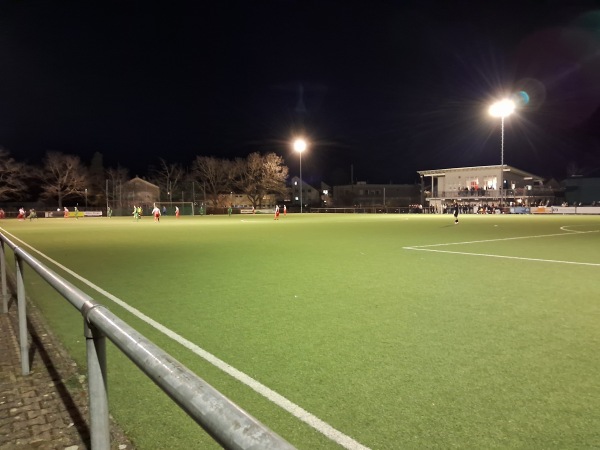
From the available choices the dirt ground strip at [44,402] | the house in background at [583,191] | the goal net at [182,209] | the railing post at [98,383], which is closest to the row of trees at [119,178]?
the goal net at [182,209]

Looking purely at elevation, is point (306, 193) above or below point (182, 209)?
above

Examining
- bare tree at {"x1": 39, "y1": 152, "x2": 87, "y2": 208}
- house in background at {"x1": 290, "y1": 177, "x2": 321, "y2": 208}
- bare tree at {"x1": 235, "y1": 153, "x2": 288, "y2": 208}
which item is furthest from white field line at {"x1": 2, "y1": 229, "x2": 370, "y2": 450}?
house in background at {"x1": 290, "y1": 177, "x2": 321, "y2": 208}

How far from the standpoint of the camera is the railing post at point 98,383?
7.09 feet

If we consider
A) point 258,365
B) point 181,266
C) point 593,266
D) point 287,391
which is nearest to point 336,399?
point 287,391

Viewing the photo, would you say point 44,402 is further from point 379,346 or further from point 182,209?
point 182,209

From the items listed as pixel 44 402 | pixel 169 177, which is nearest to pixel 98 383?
pixel 44 402

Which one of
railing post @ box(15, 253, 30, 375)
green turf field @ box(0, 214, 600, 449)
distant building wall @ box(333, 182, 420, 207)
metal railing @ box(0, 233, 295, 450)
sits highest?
distant building wall @ box(333, 182, 420, 207)

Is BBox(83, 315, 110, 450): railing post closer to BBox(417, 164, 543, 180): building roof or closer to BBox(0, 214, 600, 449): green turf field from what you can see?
BBox(0, 214, 600, 449): green turf field

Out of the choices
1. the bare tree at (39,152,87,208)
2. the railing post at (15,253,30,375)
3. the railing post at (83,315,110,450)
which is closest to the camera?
the railing post at (83,315,110,450)

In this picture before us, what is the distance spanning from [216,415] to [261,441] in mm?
204

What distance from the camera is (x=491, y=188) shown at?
70.9 metres

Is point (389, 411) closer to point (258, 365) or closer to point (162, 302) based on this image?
point (258, 365)

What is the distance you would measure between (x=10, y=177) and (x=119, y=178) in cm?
2001

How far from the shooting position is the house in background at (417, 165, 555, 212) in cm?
6988
